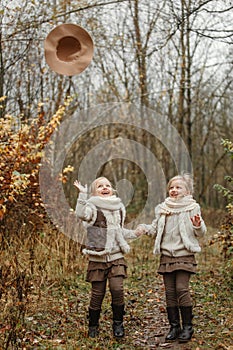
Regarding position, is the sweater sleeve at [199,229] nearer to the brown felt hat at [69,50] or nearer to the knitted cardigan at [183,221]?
the knitted cardigan at [183,221]

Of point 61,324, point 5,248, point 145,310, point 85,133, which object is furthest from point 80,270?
point 85,133

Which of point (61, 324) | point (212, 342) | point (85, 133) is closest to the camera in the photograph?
point (212, 342)

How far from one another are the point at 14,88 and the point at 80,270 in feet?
13.0

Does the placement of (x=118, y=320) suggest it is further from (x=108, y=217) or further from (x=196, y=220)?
(x=196, y=220)

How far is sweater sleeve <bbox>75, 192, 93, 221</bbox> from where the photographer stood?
4.43 m

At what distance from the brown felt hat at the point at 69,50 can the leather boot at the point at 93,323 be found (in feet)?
10.1

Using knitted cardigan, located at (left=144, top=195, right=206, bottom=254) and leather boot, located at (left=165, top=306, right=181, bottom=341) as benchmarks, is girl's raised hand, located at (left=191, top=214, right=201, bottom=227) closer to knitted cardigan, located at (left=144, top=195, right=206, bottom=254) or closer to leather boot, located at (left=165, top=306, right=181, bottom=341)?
knitted cardigan, located at (left=144, top=195, right=206, bottom=254)

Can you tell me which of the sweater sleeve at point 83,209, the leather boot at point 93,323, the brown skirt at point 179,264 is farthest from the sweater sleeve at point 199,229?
the leather boot at point 93,323

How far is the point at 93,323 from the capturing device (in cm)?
456

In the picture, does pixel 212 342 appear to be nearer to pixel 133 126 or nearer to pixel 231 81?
pixel 133 126

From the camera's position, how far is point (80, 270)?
714 cm

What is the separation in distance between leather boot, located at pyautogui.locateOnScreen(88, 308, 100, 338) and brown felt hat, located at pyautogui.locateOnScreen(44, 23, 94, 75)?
10.1 ft

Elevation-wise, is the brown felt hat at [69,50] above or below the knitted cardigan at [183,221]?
above

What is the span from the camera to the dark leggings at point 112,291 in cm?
447
